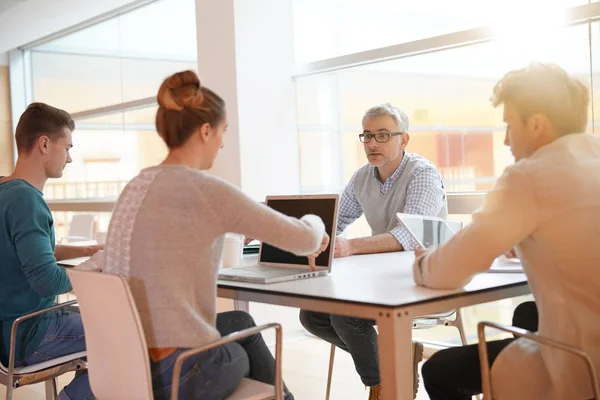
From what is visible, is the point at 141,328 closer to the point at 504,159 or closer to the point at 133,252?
the point at 133,252

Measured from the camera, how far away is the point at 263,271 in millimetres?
2473

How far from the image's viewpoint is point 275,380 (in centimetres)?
205

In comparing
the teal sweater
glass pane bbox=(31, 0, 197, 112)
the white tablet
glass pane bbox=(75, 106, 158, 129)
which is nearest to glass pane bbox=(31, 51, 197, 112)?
glass pane bbox=(31, 0, 197, 112)

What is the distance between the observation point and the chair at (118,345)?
186 cm

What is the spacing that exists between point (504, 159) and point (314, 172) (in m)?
1.67

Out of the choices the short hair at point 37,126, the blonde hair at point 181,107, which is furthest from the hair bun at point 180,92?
the short hair at point 37,126

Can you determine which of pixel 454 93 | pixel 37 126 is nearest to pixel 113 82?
pixel 454 93

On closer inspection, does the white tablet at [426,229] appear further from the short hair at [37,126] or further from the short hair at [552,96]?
the short hair at [37,126]

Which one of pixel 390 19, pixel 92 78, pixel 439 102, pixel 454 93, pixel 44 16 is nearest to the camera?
pixel 454 93

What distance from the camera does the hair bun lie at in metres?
2.00

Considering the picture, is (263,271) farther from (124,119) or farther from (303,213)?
(124,119)

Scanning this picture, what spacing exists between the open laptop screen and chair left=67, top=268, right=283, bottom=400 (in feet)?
1.50

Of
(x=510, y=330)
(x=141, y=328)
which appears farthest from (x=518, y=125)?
(x=141, y=328)

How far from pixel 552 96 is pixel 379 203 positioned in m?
1.53
